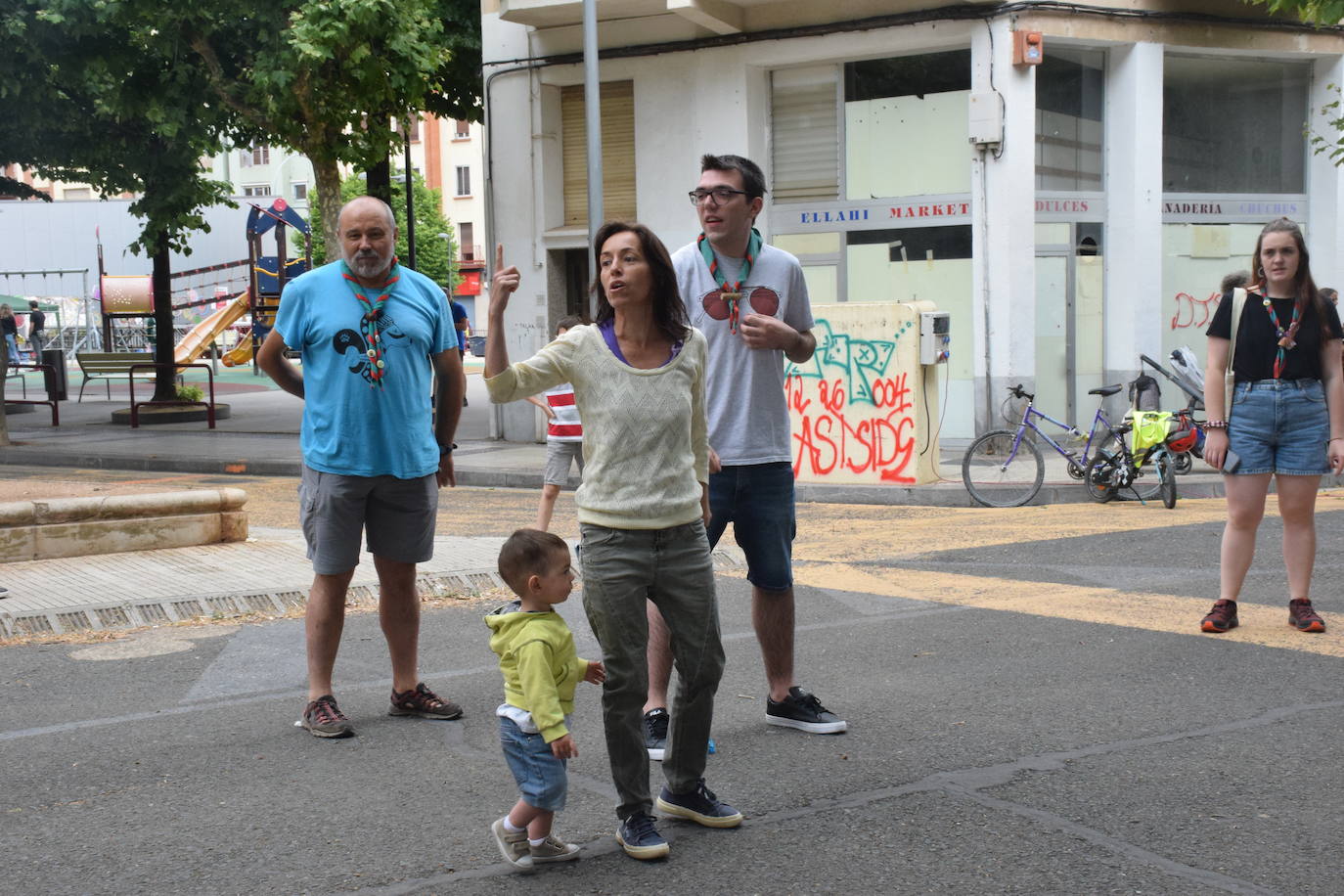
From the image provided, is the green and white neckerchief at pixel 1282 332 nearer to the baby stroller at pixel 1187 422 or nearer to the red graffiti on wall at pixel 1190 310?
the baby stroller at pixel 1187 422

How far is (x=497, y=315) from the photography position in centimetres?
403

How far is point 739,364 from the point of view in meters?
4.93

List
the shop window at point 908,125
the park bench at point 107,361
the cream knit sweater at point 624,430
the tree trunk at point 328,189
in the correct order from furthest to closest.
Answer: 1. the park bench at point 107,361
2. the tree trunk at point 328,189
3. the shop window at point 908,125
4. the cream knit sweater at point 624,430

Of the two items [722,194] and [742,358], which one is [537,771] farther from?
[722,194]

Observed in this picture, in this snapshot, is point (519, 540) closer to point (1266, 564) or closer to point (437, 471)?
point (437, 471)

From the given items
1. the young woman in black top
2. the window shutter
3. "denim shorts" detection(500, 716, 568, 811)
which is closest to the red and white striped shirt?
the young woman in black top

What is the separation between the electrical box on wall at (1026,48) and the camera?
53.2 ft

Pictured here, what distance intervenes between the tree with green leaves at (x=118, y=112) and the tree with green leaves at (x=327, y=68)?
2.92 feet

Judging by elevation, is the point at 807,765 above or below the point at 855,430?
below

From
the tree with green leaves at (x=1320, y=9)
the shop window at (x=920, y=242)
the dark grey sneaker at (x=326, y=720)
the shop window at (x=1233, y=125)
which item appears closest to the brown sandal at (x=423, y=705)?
the dark grey sneaker at (x=326, y=720)

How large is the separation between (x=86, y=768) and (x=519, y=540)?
1.94 meters

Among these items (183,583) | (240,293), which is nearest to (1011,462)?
(183,583)

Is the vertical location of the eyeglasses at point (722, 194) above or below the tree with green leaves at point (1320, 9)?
below

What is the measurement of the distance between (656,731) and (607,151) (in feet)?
48.5
